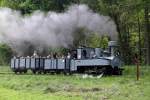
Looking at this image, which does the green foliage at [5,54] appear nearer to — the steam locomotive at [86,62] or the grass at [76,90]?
the steam locomotive at [86,62]

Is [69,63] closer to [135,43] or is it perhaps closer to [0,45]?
[0,45]

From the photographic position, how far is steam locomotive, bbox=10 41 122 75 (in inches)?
1490

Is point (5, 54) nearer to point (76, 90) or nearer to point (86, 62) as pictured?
point (86, 62)

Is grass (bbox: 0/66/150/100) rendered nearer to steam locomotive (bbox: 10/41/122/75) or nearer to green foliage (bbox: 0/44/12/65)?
steam locomotive (bbox: 10/41/122/75)

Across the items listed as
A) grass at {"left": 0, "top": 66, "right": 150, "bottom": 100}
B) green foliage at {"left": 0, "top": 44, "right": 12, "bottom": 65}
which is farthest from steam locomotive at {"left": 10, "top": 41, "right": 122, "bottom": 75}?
green foliage at {"left": 0, "top": 44, "right": 12, "bottom": 65}

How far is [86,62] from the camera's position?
38.5 meters

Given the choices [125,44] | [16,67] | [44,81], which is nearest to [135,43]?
[125,44]

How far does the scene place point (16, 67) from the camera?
44.5 metres

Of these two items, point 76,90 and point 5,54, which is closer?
point 76,90

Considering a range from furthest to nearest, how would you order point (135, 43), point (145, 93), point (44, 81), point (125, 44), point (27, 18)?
point (135, 43) < point (125, 44) < point (27, 18) < point (44, 81) < point (145, 93)

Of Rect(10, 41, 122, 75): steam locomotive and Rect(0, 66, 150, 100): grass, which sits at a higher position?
Rect(10, 41, 122, 75): steam locomotive

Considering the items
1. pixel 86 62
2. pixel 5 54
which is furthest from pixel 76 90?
pixel 5 54

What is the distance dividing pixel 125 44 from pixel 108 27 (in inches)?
420

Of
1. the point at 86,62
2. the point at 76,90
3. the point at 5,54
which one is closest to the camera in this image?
the point at 76,90
